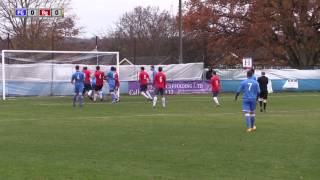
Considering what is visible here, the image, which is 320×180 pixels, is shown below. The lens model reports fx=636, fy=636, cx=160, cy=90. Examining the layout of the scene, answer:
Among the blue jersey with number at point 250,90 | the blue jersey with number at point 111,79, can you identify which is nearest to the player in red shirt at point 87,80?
the blue jersey with number at point 111,79

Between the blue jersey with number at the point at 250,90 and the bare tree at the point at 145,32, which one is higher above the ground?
the bare tree at the point at 145,32

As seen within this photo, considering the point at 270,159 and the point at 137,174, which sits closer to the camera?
the point at 137,174

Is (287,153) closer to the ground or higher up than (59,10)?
closer to the ground

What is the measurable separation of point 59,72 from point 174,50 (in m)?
31.0

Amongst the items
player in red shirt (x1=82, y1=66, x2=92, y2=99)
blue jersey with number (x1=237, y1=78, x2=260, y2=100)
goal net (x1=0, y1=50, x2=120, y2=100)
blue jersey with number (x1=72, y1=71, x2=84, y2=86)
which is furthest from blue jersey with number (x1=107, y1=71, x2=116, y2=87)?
blue jersey with number (x1=237, y1=78, x2=260, y2=100)

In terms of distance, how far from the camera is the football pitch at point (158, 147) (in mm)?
10281

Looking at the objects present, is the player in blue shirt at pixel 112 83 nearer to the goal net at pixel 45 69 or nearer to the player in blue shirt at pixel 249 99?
the goal net at pixel 45 69

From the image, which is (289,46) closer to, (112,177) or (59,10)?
(59,10)

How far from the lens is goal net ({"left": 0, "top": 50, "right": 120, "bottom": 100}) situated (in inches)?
1481

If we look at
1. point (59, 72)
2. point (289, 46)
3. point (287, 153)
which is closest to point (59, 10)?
point (59, 72)

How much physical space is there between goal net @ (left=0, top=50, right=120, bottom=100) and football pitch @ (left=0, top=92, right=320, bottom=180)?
1618cm

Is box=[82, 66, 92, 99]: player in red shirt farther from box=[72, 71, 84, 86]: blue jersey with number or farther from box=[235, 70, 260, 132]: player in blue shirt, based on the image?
box=[235, 70, 260, 132]: player in blue shirt

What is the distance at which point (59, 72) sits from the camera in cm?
3900

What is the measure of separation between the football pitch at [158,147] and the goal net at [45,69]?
16.2 metres
